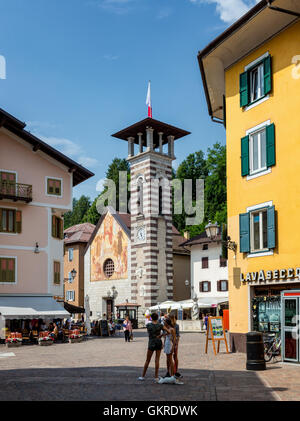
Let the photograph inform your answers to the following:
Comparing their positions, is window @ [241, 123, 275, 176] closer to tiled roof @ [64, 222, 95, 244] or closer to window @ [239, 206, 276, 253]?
window @ [239, 206, 276, 253]

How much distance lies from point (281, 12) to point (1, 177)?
68.1 feet

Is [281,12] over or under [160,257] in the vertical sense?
over

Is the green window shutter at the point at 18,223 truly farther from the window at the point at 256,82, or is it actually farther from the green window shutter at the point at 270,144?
the green window shutter at the point at 270,144

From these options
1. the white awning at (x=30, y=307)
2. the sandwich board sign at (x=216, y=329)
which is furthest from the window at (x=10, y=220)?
the sandwich board sign at (x=216, y=329)

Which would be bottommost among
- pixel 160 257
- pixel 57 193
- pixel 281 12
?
pixel 160 257

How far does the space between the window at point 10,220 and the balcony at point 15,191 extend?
89 centimetres

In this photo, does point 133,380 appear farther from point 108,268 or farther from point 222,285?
point 108,268

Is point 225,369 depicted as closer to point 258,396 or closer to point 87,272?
point 258,396

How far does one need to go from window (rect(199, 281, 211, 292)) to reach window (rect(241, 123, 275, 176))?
1254 inches

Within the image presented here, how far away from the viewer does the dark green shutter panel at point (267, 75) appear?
65.6 feet

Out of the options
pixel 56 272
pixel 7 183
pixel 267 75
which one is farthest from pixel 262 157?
pixel 56 272

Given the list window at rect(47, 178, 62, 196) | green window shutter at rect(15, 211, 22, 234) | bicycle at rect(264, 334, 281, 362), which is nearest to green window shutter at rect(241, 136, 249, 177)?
bicycle at rect(264, 334, 281, 362)

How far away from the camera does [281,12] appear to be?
731 inches
